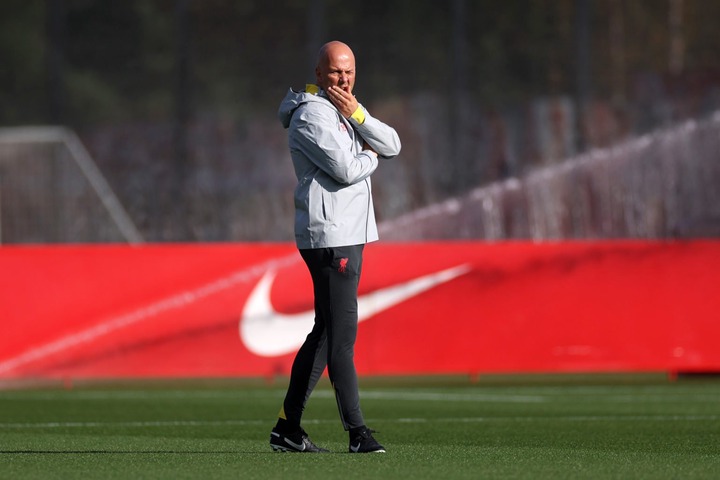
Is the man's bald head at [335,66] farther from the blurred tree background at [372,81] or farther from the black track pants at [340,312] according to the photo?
the blurred tree background at [372,81]

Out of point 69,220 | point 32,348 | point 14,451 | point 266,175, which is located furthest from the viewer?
point 266,175

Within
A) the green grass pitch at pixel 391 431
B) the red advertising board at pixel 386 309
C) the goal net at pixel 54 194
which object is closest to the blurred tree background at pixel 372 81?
the goal net at pixel 54 194

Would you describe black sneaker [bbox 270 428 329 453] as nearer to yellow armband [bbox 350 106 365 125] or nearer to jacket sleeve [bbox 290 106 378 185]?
jacket sleeve [bbox 290 106 378 185]

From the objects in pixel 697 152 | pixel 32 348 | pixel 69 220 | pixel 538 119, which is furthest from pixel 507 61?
pixel 32 348

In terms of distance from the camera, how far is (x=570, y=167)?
22.2m

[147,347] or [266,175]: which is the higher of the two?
[266,175]

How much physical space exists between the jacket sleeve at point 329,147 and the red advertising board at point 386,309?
6.49m

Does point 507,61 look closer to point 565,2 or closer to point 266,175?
point 565,2

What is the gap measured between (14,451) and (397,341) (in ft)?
20.9

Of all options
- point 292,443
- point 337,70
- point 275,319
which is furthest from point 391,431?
point 275,319

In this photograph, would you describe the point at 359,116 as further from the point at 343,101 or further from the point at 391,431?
the point at 391,431

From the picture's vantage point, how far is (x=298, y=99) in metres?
6.95

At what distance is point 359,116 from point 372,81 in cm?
1638

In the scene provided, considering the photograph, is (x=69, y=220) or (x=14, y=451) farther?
(x=69, y=220)
